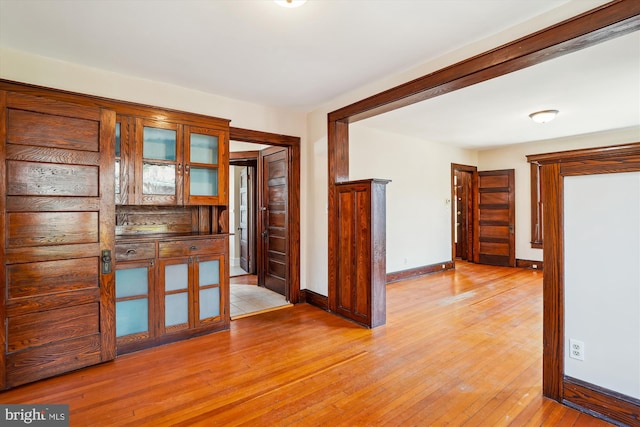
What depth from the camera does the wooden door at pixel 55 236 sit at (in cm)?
229

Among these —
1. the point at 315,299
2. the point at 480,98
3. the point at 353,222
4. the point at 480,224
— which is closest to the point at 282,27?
the point at 353,222

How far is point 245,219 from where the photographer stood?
6.61m

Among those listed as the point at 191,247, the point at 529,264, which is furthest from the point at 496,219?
the point at 191,247

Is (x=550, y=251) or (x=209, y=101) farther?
(x=209, y=101)

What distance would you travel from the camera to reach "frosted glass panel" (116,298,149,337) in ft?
9.25

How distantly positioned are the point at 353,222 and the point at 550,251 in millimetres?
1917

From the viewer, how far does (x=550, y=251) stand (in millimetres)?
2189

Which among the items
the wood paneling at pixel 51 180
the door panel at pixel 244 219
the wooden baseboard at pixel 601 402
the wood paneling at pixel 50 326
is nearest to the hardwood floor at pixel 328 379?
the wooden baseboard at pixel 601 402

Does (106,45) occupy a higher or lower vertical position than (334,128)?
higher

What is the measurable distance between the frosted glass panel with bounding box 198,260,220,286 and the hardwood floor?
56 centimetres

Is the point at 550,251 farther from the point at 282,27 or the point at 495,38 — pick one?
the point at 282,27

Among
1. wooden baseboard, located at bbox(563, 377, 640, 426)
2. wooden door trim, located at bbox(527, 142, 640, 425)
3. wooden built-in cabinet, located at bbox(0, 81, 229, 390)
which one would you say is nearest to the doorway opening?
wooden built-in cabinet, located at bbox(0, 81, 229, 390)

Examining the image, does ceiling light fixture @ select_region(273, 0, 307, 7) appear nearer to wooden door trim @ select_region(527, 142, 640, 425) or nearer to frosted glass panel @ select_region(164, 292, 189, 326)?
wooden door trim @ select_region(527, 142, 640, 425)

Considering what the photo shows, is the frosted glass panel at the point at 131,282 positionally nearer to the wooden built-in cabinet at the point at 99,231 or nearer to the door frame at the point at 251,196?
the wooden built-in cabinet at the point at 99,231
